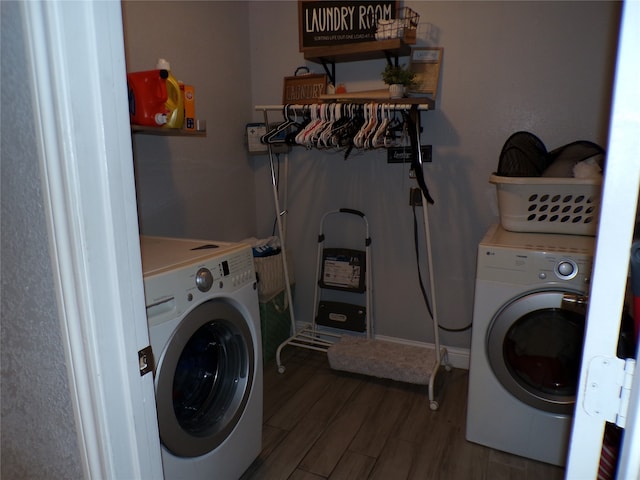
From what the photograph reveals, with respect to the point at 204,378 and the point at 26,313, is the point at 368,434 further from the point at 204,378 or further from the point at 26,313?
the point at 26,313

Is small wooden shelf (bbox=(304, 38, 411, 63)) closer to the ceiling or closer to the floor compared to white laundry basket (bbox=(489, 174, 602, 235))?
closer to the ceiling

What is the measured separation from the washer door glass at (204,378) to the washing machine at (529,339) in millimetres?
959

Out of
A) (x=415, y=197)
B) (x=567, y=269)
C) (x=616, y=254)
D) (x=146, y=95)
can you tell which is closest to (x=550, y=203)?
(x=567, y=269)

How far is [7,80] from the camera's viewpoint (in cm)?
72

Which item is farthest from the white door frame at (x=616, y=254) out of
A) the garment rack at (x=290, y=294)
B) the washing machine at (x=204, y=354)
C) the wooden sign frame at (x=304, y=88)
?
the wooden sign frame at (x=304, y=88)

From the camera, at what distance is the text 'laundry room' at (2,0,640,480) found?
67 centimetres

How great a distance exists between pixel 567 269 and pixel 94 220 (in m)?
1.56

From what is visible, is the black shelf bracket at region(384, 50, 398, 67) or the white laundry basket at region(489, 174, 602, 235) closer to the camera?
the white laundry basket at region(489, 174, 602, 235)

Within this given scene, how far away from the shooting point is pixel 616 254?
51cm

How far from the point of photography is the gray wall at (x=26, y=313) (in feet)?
2.34

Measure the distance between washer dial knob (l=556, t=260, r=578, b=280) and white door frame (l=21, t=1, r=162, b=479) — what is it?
4.73ft

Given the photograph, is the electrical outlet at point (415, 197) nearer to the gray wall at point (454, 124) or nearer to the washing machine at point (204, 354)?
the gray wall at point (454, 124)

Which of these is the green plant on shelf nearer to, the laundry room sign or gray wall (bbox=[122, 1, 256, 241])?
the laundry room sign

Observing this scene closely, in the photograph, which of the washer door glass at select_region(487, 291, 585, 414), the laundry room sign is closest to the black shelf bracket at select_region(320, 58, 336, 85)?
the laundry room sign
